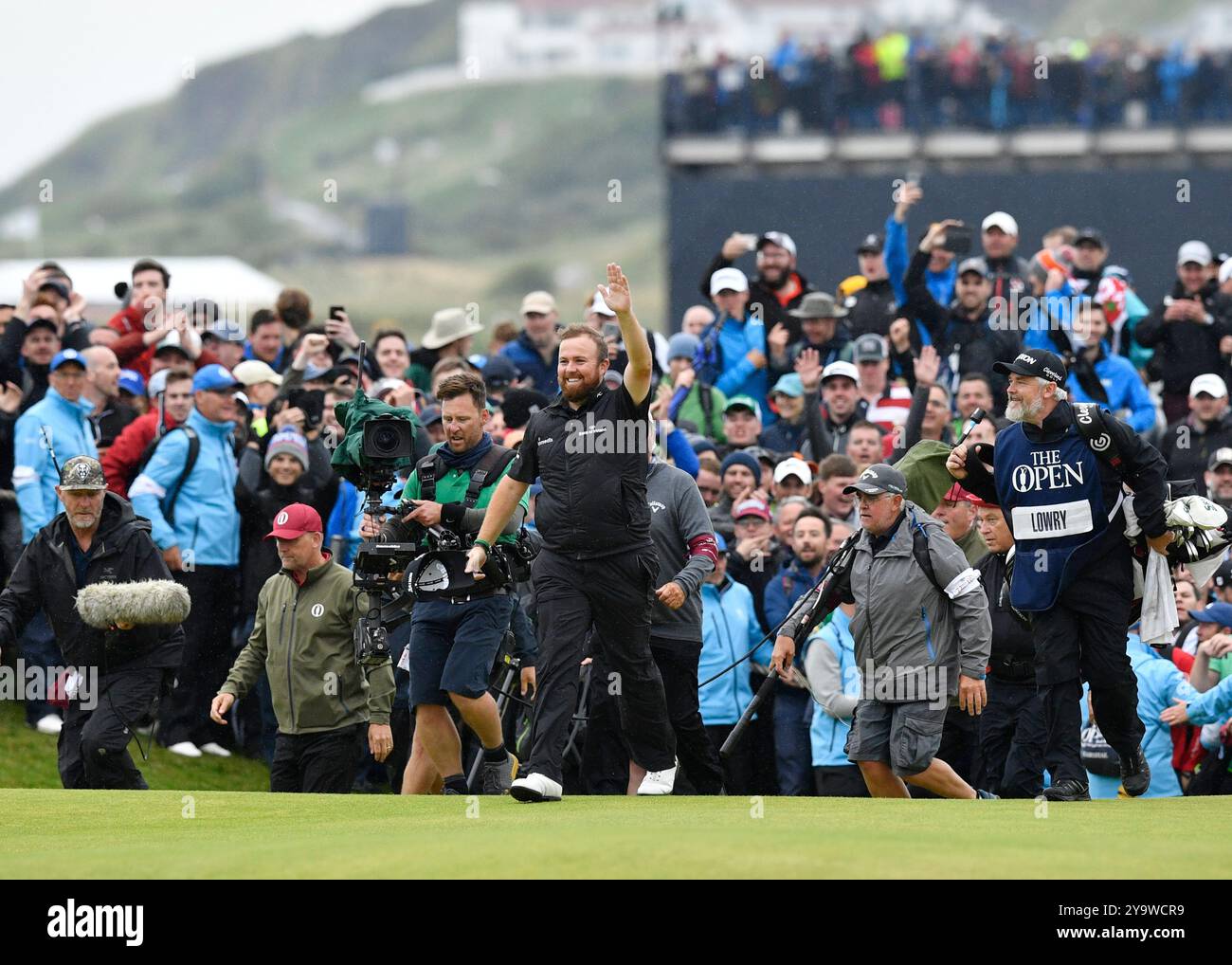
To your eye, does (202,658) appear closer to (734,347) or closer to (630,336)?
(734,347)

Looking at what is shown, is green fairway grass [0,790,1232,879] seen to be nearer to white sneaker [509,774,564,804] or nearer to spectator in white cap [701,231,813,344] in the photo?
white sneaker [509,774,564,804]

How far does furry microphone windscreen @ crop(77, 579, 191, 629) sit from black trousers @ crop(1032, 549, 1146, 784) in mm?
4846

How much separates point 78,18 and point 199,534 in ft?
407

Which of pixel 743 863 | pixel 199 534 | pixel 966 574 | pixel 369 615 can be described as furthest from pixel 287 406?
pixel 743 863

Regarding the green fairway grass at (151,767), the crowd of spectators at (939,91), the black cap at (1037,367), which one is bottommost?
the green fairway grass at (151,767)

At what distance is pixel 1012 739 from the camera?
40.5ft

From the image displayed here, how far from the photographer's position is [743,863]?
7.64 m

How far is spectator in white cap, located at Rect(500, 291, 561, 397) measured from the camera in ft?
55.1

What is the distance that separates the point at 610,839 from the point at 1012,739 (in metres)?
4.79


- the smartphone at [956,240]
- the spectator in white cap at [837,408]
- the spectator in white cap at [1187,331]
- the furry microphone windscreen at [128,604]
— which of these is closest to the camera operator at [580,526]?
the furry microphone windscreen at [128,604]

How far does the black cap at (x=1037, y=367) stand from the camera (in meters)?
10.7

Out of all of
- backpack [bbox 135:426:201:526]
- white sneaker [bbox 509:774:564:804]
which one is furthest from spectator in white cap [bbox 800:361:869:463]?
white sneaker [bbox 509:774:564:804]

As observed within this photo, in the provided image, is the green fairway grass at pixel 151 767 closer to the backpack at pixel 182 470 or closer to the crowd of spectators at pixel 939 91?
the backpack at pixel 182 470

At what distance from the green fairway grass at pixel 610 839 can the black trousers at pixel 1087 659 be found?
37 centimetres
